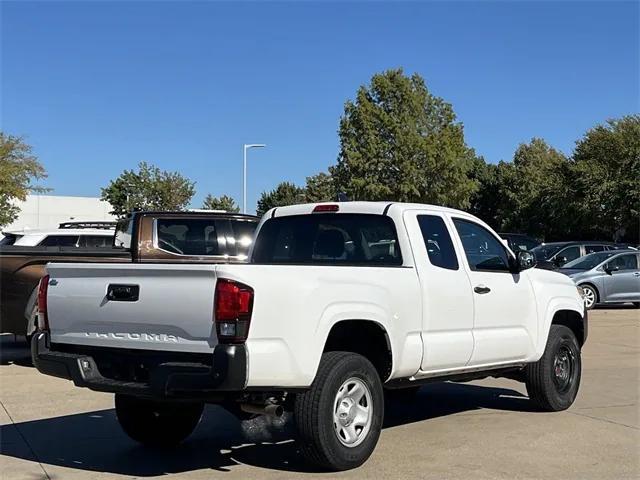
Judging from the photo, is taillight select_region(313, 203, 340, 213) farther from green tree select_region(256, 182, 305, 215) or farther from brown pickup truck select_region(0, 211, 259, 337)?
green tree select_region(256, 182, 305, 215)

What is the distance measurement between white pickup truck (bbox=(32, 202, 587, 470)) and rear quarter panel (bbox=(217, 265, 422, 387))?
1 cm

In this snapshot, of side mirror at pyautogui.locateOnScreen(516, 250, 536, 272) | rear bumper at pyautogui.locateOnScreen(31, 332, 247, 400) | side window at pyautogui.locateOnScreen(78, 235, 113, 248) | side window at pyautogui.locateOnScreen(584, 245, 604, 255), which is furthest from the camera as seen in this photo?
side window at pyautogui.locateOnScreen(584, 245, 604, 255)

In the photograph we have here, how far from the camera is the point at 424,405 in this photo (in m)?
8.25

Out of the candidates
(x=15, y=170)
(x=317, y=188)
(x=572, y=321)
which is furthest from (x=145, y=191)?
(x=572, y=321)

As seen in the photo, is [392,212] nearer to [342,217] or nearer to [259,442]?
[342,217]

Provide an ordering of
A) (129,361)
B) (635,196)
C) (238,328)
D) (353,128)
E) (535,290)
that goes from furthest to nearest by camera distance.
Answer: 1. (353,128)
2. (635,196)
3. (535,290)
4. (129,361)
5. (238,328)

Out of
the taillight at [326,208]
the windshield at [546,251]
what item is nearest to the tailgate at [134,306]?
the taillight at [326,208]

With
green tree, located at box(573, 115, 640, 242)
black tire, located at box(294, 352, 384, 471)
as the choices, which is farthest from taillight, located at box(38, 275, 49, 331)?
green tree, located at box(573, 115, 640, 242)

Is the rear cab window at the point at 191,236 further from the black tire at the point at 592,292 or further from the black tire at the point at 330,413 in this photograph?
the black tire at the point at 592,292

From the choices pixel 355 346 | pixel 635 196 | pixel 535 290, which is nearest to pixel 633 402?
pixel 535 290

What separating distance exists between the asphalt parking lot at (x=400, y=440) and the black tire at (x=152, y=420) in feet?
0.43

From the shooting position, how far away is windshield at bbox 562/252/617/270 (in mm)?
19141

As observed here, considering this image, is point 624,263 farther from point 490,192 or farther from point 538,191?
point 490,192

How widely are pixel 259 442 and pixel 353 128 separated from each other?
4069 centimetres
